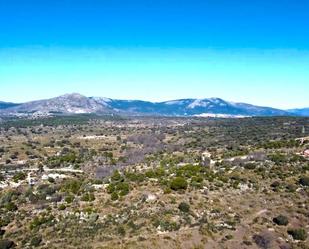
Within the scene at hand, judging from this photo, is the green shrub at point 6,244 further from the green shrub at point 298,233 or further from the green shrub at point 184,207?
the green shrub at point 298,233

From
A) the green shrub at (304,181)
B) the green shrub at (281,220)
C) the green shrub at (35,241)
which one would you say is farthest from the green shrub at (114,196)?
the green shrub at (304,181)

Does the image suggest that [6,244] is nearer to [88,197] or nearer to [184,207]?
[88,197]

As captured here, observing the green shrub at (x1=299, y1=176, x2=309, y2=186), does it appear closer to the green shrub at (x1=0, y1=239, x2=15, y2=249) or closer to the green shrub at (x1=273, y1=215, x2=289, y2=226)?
the green shrub at (x1=273, y1=215, x2=289, y2=226)

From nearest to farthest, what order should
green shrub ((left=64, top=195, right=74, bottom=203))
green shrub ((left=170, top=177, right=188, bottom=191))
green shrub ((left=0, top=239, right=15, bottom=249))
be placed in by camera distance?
1. green shrub ((left=0, top=239, right=15, bottom=249))
2. green shrub ((left=64, top=195, right=74, bottom=203))
3. green shrub ((left=170, top=177, right=188, bottom=191))

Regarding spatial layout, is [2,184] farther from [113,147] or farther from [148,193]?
[113,147]

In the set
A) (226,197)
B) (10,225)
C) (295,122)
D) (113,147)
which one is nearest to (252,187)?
(226,197)

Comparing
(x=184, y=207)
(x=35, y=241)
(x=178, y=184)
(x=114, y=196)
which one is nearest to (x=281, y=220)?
(x=184, y=207)

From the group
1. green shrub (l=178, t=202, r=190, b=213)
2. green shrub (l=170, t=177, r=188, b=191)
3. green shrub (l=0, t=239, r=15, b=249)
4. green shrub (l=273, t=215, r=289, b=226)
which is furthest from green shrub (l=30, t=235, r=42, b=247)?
green shrub (l=273, t=215, r=289, b=226)
